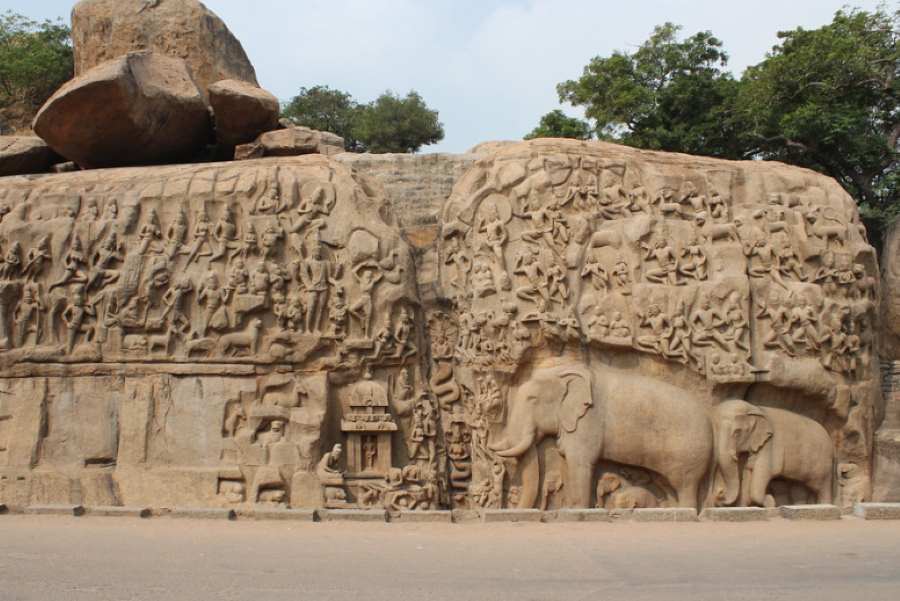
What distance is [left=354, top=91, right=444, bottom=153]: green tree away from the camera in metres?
31.8

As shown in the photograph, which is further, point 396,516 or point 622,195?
point 622,195

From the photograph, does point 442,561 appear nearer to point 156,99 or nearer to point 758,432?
point 758,432

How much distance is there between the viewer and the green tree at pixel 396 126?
31.8m

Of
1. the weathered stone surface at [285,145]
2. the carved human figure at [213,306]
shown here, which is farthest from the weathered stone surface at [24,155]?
the carved human figure at [213,306]

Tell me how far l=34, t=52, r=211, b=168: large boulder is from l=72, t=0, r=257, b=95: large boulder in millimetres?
1192

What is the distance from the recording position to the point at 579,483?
11172mm

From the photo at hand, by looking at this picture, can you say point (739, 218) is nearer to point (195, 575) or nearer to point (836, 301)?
point (836, 301)

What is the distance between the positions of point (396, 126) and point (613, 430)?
22106 mm

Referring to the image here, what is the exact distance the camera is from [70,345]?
12367 millimetres

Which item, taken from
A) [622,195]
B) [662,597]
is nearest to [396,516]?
[662,597]

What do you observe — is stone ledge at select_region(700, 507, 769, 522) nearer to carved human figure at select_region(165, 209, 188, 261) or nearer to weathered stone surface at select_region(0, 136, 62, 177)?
carved human figure at select_region(165, 209, 188, 261)

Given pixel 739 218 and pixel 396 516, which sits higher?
pixel 739 218

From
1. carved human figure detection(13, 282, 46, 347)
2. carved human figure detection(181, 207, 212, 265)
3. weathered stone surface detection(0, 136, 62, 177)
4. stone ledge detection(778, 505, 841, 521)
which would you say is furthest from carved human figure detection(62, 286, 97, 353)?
stone ledge detection(778, 505, 841, 521)

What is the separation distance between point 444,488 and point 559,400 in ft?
6.38
